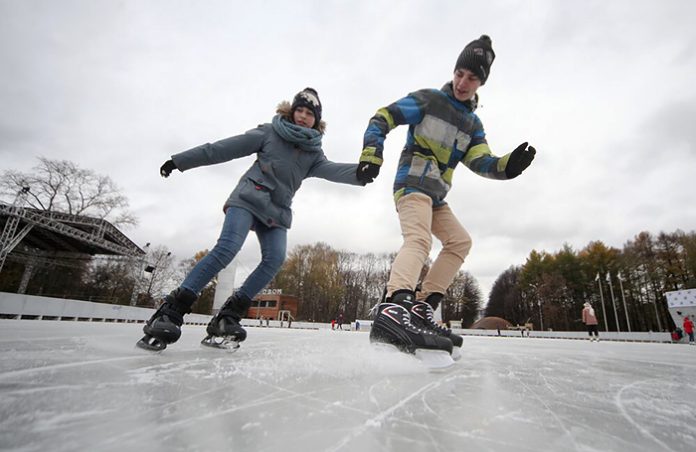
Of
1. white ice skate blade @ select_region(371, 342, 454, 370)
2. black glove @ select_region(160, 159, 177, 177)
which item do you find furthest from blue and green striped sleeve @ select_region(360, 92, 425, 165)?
black glove @ select_region(160, 159, 177, 177)

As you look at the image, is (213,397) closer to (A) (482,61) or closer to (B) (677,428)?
(B) (677,428)

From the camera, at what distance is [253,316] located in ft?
124

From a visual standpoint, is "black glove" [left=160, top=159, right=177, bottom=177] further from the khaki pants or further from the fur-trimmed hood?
the khaki pants

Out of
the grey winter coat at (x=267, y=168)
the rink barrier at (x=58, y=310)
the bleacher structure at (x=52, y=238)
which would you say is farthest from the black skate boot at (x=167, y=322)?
the bleacher structure at (x=52, y=238)

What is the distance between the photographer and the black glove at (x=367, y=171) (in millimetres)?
1705

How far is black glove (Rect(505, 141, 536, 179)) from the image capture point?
1893 mm

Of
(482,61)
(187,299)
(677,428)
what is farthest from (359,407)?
(482,61)

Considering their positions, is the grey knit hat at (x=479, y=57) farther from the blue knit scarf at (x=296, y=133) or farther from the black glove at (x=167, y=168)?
the black glove at (x=167, y=168)

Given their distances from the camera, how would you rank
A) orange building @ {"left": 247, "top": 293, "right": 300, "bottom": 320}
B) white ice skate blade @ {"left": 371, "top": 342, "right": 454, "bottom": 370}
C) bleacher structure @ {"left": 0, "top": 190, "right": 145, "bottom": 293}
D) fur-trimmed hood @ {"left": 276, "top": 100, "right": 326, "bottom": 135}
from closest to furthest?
white ice skate blade @ {"left": 371, "top": 342, "right": 454, "bottom": 370} → fur-trimmed hood @ {"left": 276, "top": 100, "right": 326, "bottom": 135} → bleacher structure @ {"left": 0, "top": 190, "right": 145, "bottom": 293} → orange building @ {"left": 247, "top": 293, "right": 300, "bottom": 320}

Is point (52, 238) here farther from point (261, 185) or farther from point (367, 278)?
point (367, 278)

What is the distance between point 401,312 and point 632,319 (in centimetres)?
4242

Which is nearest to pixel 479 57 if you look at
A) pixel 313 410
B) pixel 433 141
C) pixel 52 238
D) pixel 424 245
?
pixel 433 141

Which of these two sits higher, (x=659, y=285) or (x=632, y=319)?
(x=659, y=285)

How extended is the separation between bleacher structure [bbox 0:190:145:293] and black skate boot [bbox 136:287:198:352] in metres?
18.2
